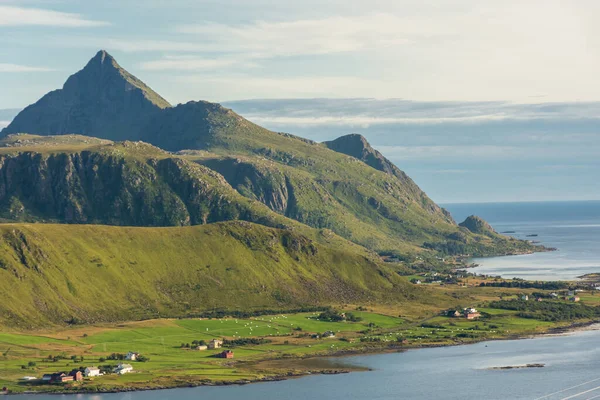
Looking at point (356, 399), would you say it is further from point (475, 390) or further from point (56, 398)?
point (56, 398)

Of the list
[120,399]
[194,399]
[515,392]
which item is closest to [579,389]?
[515,392]

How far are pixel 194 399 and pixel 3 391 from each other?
132ft

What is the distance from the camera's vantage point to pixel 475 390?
199 meters

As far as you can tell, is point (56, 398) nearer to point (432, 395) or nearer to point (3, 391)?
point (3, 391)

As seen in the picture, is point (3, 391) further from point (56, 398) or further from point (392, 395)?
point (392, 395)

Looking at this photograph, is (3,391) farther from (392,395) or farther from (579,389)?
(579,389)

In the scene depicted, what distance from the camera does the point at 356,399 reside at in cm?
19312

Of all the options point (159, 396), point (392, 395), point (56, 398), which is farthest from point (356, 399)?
point (56, 398)

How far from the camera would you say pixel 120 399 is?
19475 centimetres

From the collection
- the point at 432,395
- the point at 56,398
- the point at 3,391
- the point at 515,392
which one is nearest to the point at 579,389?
the point at 515,392

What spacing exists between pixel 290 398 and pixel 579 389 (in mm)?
59305

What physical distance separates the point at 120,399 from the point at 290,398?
34.7m

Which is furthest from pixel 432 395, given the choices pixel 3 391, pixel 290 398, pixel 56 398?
pixel 3 391

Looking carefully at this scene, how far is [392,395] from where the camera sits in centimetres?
19688
